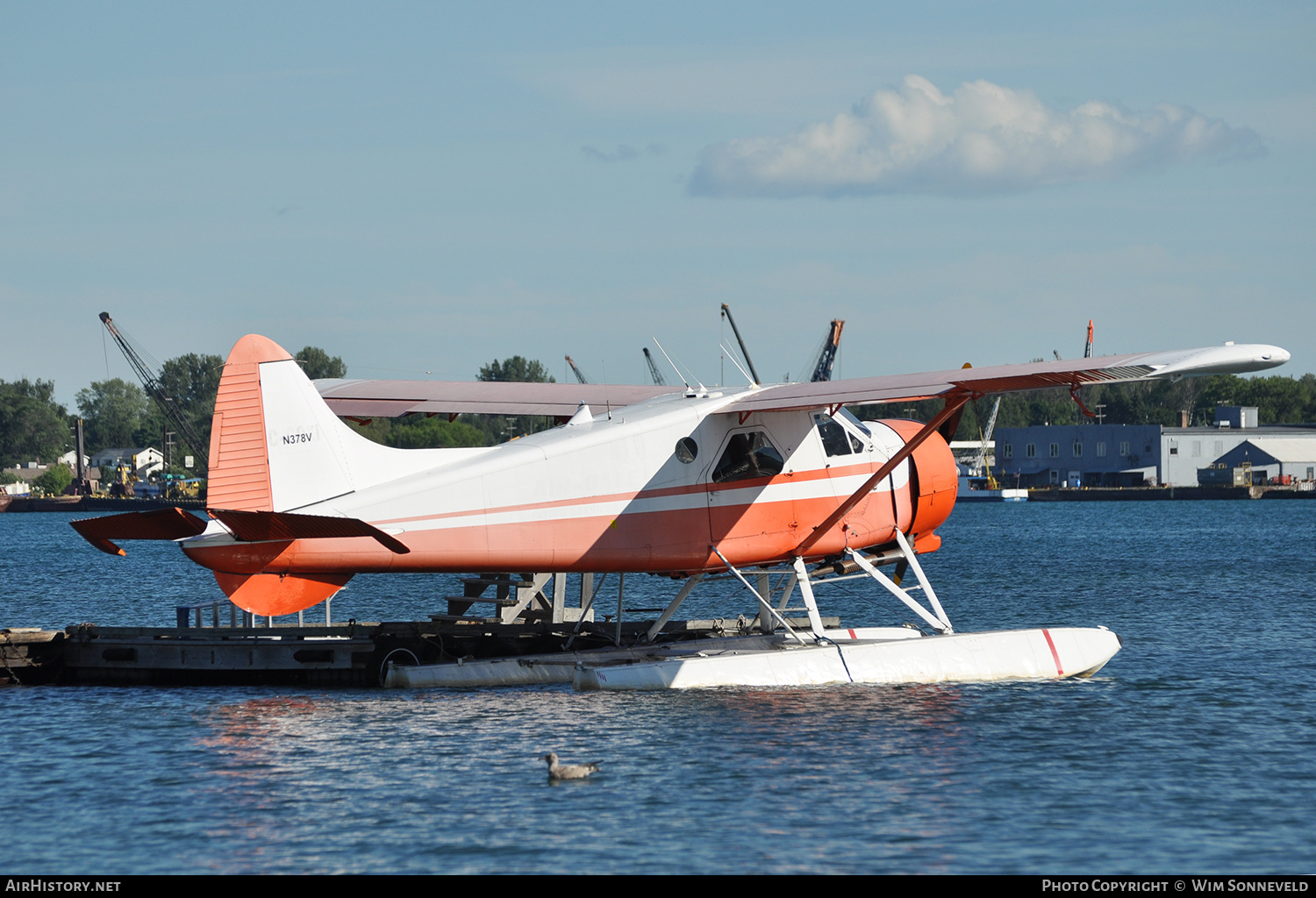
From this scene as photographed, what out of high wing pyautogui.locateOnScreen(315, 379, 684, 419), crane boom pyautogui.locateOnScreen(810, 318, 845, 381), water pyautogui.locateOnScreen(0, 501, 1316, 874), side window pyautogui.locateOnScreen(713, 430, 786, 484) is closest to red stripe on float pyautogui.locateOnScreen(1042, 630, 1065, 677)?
water pyautogui.locateOnScreen(0, 501, 1316, 874)

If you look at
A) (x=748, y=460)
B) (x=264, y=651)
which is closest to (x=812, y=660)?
(x=748, y=460)

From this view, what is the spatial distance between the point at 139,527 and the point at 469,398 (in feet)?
19.7

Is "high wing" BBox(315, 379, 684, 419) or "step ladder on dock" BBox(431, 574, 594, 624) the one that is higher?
"high wing" BBox(315, 379, 684, 419)

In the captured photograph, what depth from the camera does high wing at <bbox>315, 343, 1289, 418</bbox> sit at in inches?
538

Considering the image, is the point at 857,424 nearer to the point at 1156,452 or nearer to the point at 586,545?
the point at 586,545

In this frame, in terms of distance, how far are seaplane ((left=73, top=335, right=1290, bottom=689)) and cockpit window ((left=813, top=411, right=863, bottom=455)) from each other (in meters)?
0.02

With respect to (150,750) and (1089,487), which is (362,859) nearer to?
(150,750)

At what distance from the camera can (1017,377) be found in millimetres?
14844

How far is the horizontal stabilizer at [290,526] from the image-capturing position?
13.9m

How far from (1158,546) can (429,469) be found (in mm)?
49666

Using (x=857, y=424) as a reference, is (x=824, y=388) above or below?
above

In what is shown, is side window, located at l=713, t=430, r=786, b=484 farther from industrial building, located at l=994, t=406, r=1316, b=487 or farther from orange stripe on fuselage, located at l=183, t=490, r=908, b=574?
industrial building, located at l=994, t=406, r=1316, b=487

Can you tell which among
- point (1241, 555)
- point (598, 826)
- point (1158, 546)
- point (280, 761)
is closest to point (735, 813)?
point (598, 826)

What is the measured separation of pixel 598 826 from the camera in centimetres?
1104
